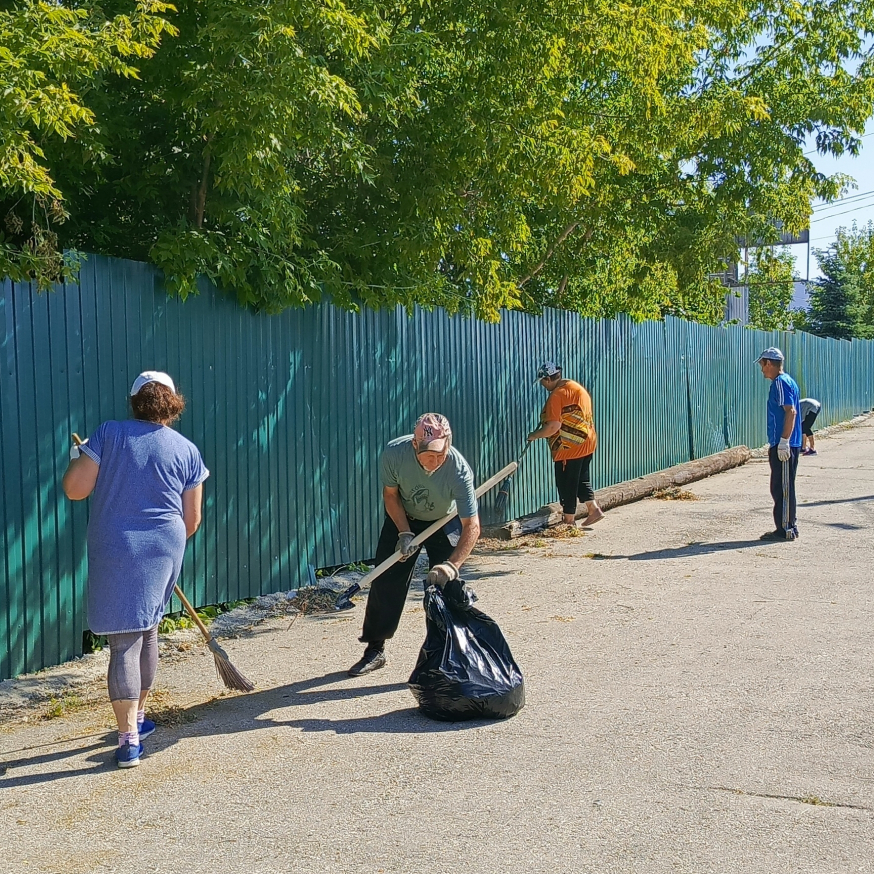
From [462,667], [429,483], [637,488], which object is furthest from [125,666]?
[637,488]

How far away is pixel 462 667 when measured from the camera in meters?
5.23

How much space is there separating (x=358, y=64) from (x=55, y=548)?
406cm

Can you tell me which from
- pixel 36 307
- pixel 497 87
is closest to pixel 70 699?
A: pixel 36 307

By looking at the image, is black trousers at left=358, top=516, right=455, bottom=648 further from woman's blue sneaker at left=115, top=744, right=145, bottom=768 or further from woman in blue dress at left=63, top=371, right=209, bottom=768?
woman's blue sneaker at left=115, top=744, right=145, bottom=768

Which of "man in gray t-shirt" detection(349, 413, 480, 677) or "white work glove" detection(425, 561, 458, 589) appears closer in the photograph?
"white work glove" detection(425, 561, 458, 589)

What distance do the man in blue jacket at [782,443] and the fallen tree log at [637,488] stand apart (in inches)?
88.3

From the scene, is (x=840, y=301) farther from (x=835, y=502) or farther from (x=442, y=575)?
(x=442, y=575)

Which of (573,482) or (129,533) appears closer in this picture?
(129,533)

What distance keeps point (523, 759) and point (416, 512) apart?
68.7 inches

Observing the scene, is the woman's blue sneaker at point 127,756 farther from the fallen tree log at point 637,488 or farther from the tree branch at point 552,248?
the tree branch at point 552,248

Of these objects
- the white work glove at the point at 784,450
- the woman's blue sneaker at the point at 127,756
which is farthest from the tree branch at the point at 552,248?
the woman's blue sneaker at the point at 127,756

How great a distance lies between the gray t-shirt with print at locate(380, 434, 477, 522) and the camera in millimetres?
5793

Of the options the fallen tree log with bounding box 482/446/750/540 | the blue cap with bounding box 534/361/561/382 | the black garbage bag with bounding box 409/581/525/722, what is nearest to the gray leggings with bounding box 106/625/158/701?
the black garbage bag with bounding box 409/581/525/722

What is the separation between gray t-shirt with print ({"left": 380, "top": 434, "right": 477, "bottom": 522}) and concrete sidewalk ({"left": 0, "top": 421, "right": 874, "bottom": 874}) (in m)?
0.99
